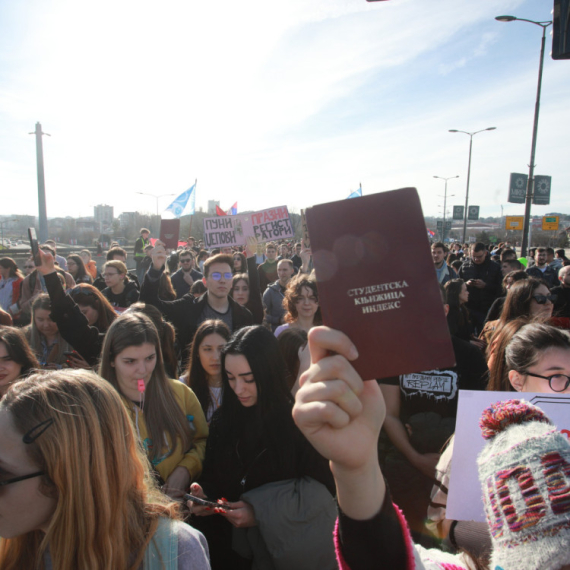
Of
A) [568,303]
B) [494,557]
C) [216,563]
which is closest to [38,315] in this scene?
[216,563]

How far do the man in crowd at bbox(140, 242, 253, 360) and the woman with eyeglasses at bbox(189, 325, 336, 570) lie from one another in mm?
2181

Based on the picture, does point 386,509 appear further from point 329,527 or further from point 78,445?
point 329,527

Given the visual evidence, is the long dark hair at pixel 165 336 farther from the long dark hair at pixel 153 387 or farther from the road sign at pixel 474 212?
the road sign at pixel 474 212

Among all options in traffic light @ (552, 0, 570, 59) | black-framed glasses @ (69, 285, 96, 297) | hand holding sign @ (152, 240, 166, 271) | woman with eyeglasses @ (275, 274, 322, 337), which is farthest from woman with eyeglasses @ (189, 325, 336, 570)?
traffic light @ (552, 0, 570, 59)

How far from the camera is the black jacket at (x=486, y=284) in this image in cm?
743

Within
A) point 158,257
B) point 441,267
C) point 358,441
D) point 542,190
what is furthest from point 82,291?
point 542,190

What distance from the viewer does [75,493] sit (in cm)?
143

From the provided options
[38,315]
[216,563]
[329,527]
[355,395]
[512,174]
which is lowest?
[216,563]

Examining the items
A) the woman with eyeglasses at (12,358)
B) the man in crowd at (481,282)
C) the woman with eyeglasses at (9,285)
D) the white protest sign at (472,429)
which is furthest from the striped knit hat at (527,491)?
the woman with eyeglasses at (9,285)

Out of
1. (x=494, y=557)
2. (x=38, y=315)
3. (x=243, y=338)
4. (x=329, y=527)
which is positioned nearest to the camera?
(x=494, y=557)

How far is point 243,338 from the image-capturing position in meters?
2.84

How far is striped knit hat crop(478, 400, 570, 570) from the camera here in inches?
31.9

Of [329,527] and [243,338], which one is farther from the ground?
[243,338]

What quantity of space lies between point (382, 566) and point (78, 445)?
1078mm
